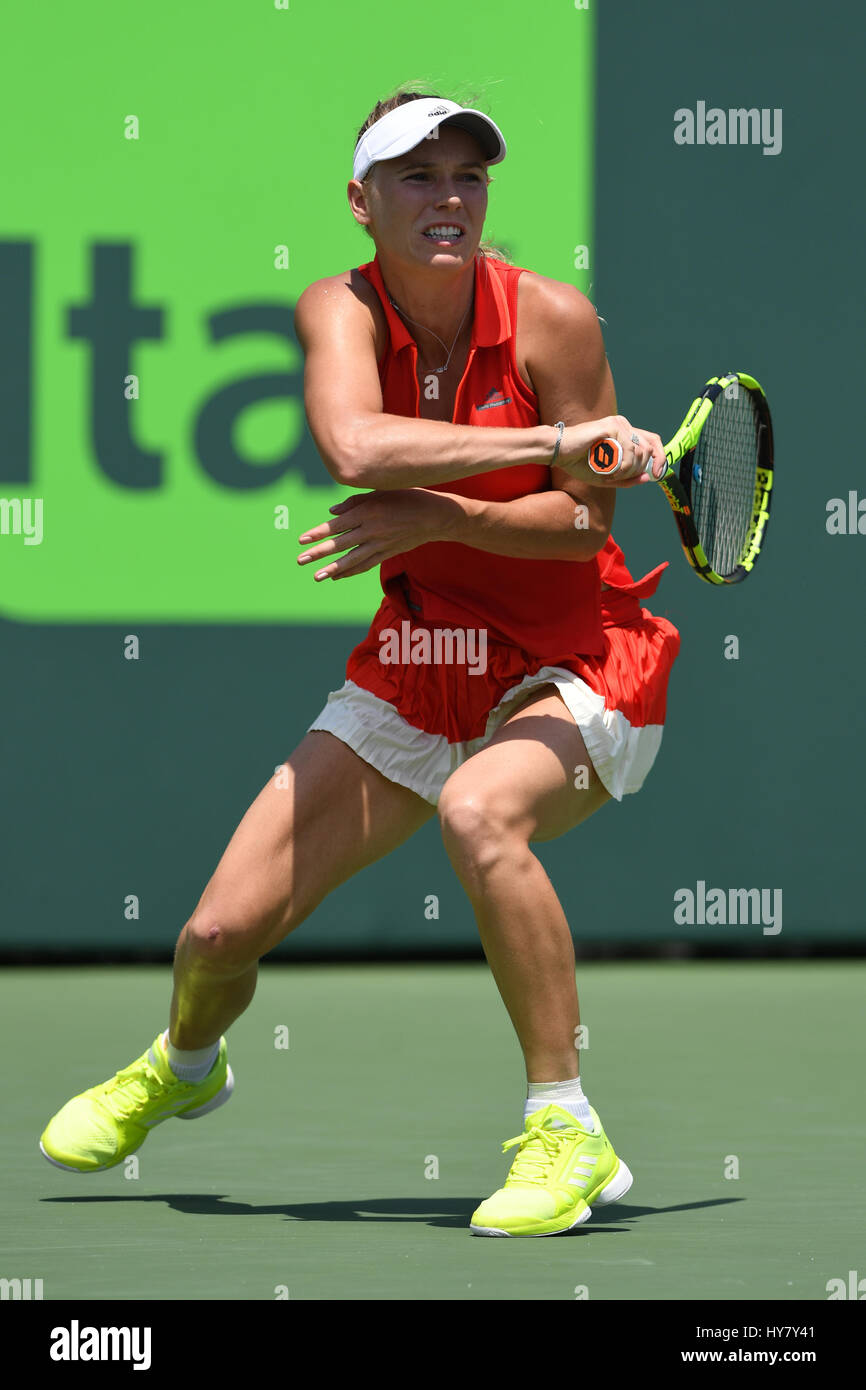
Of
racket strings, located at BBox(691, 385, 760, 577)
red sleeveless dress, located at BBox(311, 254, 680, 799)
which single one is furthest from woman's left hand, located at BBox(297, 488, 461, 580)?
racket strings, located at BBox(691, 385, 760, 577)

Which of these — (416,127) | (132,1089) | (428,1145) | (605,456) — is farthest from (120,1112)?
(416,127)

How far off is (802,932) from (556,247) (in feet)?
7.39

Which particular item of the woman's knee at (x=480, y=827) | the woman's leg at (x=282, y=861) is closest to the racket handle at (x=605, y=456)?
the woman's knee at (x=480, y=827)

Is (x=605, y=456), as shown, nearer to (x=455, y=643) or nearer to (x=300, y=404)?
(x=455, y=643)

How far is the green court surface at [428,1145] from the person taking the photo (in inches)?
116

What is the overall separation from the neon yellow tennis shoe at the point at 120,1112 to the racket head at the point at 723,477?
1.20 m

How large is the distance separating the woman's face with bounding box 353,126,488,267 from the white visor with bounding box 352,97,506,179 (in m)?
0.03

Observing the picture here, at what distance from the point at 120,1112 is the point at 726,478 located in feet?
4.98

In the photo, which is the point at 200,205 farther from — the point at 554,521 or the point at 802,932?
the point at 554,521

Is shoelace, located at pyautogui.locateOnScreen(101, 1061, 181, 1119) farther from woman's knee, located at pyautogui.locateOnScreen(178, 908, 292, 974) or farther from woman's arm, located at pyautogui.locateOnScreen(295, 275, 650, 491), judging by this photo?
woman's arm, located at pyautogui.locateOnScreen(295, 275, 650, 491)

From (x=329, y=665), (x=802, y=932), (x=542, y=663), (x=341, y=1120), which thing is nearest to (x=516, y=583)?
(x=542, y=663)

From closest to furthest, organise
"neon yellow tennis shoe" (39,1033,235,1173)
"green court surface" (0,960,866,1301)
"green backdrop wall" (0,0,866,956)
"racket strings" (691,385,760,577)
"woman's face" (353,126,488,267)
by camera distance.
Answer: "green court surface" (0,960,866,1301), "woman's face" (353,126,488,267), "neon yellow tennis shoe" (39,1033,235,1173), "racket strings" (691,385,760,577), "green backdrop wall" (0,0,866,956)

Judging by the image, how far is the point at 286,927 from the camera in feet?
11.7

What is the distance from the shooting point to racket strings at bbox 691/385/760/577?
12.5 feet
